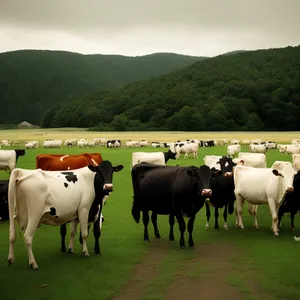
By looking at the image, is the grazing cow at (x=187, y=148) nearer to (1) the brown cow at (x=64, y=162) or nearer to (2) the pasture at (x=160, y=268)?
(1) the brown cow at (x=64, y=162)

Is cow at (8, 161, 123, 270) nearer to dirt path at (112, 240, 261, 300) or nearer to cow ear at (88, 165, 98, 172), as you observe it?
cow ear at (88, 165, 98, 172)

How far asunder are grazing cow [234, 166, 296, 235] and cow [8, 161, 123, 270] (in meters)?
4.06

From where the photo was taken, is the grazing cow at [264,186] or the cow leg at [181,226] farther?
the grazing cow at [264,186]

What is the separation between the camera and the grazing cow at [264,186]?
34.6ft

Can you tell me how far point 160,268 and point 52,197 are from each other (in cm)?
253

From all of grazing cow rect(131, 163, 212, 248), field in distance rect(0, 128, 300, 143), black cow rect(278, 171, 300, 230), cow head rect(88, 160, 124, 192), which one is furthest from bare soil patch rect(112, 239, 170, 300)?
field in distance rect(0, 128, 300, 143)

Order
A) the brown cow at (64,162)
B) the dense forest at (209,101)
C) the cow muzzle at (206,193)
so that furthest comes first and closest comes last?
the dense forest at (209,101)
the brown cow at (64,162)
the cow muzzle at (206,193)

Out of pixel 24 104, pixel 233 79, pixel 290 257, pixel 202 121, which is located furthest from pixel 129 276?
pixel 24 104

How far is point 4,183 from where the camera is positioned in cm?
1179

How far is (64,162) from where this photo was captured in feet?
38.9

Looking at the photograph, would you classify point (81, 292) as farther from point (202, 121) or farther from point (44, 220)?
point (202, 121)

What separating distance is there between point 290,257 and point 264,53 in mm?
145572

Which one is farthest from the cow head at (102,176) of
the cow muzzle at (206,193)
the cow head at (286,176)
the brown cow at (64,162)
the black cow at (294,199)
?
the black cow at (294,199)

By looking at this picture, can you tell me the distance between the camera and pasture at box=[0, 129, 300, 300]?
23.2 feet
